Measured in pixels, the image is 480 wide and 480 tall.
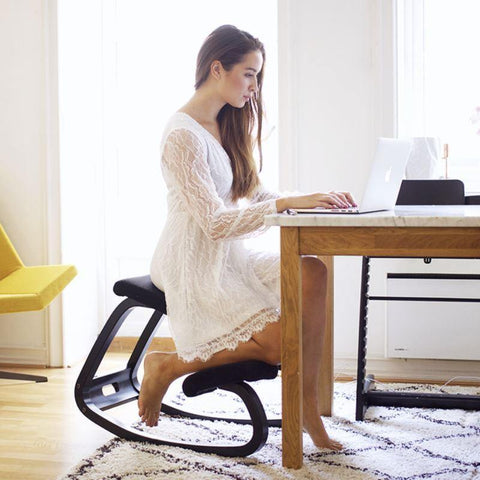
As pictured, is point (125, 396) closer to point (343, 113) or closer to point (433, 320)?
point (433, 320)

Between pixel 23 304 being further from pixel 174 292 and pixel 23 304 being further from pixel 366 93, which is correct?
pixel 366 93

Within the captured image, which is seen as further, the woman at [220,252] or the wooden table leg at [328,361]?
the wooden table leg at [328,361]

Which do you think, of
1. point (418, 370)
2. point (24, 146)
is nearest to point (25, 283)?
point (24, 146)

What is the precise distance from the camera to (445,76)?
3678mm

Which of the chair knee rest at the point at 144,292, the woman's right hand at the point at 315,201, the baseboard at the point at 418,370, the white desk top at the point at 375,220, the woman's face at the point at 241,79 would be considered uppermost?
the woman's face at the point at 241,79

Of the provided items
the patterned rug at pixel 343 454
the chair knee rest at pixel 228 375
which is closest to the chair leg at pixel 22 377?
the patterned rug at pixel 343 454

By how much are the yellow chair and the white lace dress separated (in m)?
1.01

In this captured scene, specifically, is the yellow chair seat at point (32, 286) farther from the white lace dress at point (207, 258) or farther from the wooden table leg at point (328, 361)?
the wooden table leg at point (328, 361)

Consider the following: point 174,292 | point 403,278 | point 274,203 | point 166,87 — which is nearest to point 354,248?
point 274,203

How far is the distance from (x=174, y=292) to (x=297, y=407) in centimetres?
52

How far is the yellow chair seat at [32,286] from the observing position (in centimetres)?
321

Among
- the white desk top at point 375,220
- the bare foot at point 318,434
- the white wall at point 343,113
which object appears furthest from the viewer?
the white wall at point 343,113

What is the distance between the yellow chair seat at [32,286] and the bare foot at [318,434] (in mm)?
1412

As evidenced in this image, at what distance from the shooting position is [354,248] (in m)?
2.00
